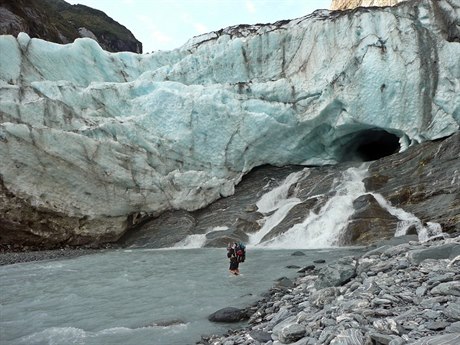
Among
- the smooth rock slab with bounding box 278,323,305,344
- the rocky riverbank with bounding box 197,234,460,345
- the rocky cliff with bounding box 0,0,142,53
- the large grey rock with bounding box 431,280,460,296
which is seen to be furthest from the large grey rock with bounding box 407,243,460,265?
the rocky cliff with bounding box 0,0,142,53

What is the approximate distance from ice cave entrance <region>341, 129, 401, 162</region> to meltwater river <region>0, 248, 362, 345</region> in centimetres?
1366

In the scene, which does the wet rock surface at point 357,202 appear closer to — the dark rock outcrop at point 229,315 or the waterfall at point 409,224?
the waterfall at point 409,224

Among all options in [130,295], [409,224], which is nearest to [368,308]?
[130,295]

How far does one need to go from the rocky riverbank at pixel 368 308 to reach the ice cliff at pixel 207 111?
15.9 metres

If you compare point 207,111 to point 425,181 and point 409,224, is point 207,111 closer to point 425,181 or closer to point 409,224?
point 425,181

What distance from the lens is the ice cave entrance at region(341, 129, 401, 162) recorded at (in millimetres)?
28469

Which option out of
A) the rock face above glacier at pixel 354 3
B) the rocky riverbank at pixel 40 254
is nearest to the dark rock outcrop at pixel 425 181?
the rocky riverbank at pixel 40 254

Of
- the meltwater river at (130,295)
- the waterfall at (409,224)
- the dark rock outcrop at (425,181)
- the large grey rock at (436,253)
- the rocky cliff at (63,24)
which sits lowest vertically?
the meltwater river at (130,295)

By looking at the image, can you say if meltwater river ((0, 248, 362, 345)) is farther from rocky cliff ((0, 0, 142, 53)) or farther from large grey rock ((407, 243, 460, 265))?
rocky cliff ((0, 0, 142, 53))

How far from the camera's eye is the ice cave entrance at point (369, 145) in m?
28.5

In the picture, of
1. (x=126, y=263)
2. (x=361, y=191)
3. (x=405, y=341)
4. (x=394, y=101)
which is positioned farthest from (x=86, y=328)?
Answer: (x=394, y=101)

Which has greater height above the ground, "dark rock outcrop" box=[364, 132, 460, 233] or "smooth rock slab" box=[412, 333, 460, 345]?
"dark rock outcrop" box=[364, 132, 460, 233]

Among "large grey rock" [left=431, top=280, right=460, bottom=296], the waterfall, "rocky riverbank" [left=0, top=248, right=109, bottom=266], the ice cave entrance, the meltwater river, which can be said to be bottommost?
the meltwater river

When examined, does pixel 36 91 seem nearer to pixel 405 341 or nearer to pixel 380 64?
pixel 380 64
